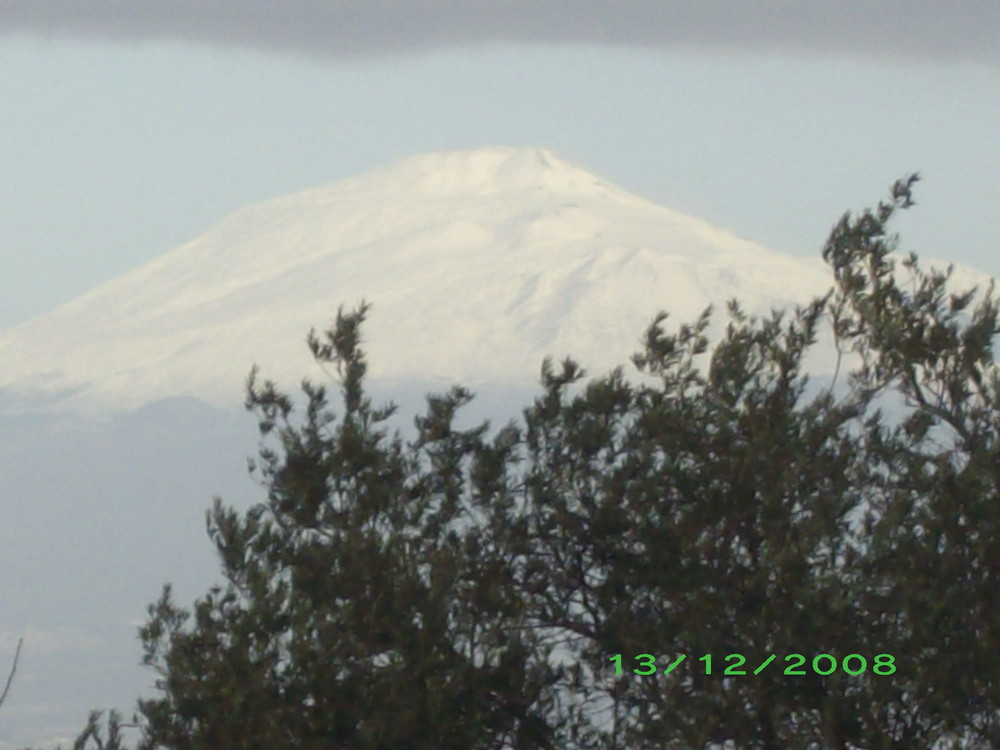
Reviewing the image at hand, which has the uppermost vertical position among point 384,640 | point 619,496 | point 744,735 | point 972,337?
point 972,337

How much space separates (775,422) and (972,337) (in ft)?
4.71

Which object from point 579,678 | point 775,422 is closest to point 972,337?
point 775,422

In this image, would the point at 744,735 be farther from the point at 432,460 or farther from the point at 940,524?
the point at 432,460

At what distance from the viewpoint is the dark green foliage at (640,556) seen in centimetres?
1193

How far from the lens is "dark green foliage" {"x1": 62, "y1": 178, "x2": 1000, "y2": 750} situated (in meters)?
11.9

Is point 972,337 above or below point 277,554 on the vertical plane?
above

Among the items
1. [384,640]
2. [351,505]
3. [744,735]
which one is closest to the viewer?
[744,735]

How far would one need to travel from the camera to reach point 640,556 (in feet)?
42.9

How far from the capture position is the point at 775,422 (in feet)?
43.9
